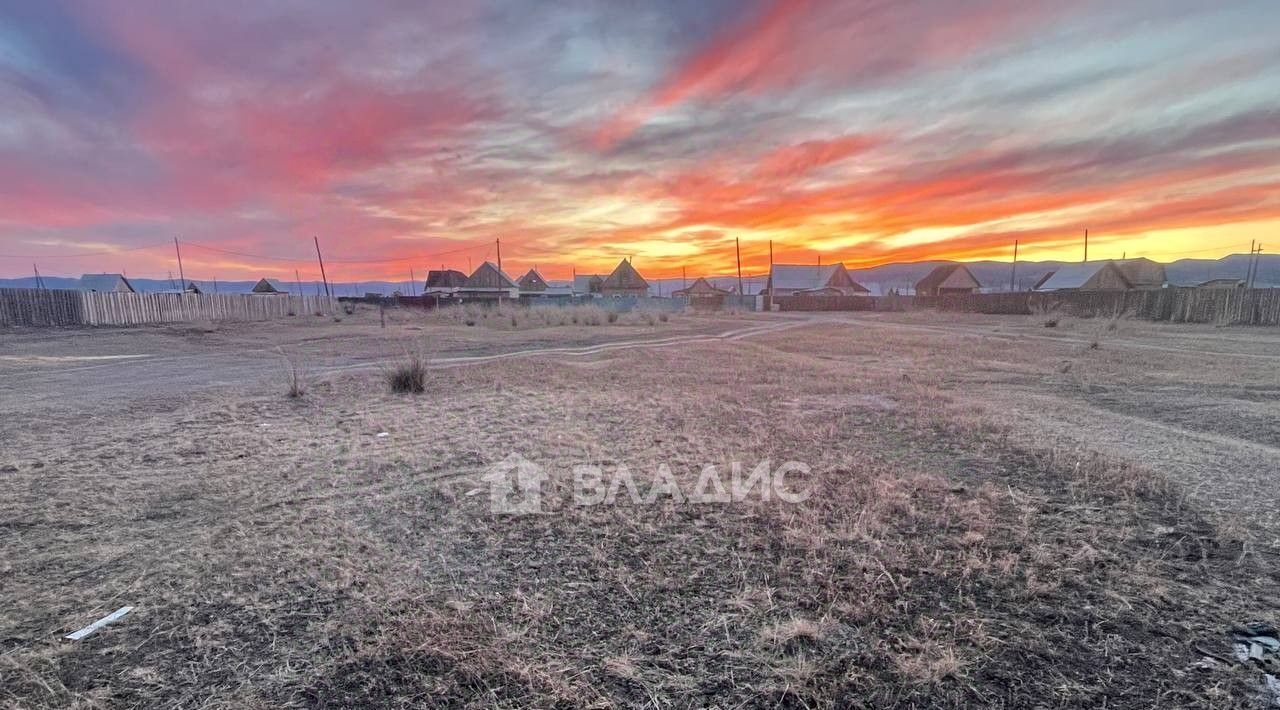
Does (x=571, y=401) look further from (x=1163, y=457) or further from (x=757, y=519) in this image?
(x=1163, y=457)

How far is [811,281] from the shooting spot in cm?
6688

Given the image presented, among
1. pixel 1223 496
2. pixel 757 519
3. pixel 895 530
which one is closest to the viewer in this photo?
pixel 895 530

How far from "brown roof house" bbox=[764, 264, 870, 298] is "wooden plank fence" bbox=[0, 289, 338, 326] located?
1985 inches

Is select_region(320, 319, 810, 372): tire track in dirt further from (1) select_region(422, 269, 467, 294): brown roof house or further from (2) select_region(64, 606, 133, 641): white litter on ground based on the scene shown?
(1) select_region(422, 269, 467, 294): brown roof house

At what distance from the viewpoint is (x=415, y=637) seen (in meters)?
2.08

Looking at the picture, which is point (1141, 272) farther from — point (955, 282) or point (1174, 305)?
point (1174, 305)

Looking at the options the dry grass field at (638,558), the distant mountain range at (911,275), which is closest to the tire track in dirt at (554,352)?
the dry grass field at (638,558)

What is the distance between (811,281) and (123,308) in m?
62.6

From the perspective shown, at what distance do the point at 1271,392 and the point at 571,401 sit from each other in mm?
9604

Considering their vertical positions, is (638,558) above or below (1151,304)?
below

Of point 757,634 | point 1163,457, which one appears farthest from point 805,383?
point 757,634

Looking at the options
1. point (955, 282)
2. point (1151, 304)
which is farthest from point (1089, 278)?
point (1151, 304)

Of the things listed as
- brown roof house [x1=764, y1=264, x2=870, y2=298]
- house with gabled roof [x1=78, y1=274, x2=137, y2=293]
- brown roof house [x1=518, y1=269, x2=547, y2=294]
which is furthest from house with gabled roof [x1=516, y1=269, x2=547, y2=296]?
house with gabled roof [x1=78, y1=274, x2=137, y2=293]

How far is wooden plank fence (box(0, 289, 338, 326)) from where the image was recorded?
20.9m
